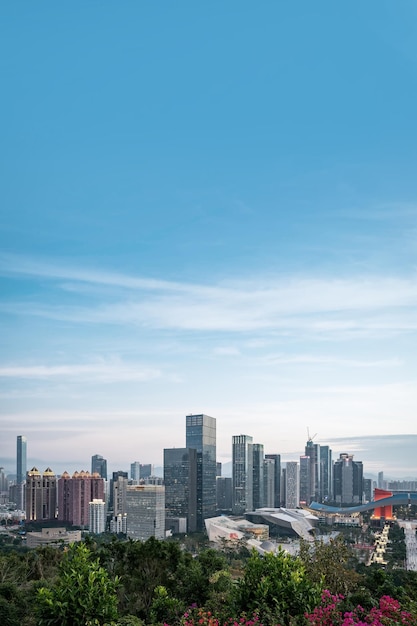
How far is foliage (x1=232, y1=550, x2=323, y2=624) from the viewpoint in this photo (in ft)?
16.3

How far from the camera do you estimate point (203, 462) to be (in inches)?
2199

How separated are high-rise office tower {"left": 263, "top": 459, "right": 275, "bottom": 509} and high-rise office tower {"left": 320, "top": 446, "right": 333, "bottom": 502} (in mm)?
16880

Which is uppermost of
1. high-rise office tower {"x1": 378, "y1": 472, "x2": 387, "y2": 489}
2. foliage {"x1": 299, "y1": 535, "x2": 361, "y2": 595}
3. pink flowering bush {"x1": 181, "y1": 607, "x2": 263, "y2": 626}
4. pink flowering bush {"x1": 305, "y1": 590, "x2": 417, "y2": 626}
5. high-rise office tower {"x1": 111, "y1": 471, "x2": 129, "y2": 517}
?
pink flowering bush {"x1": 305, "y1": 590, "x2": 417, "y2": 626}

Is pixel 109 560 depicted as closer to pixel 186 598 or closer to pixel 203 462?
pixel 186 598

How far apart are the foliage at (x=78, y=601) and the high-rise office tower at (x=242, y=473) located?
5574 centimetres

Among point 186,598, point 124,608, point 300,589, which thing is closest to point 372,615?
point 300,589

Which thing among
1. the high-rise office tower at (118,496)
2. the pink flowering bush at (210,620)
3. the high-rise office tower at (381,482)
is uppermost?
the pink flowering bush at (210,620)

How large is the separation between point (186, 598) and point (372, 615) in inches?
107

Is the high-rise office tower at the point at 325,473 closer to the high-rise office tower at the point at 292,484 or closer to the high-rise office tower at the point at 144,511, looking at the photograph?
the high-rise office tower at the point at 292,484

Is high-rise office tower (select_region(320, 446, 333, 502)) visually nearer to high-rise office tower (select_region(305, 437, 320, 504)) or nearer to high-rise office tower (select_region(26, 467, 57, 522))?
high-rise office tower (select_region(305, 437, 320, 504))

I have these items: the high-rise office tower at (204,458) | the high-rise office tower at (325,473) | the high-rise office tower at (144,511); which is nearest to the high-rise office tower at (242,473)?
the high-rise office tower at (204,458)

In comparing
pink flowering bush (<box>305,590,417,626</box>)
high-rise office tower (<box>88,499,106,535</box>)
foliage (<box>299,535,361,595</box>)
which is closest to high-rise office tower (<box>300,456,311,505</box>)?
high-rise office tower (<box>88,499,106,535</box>)

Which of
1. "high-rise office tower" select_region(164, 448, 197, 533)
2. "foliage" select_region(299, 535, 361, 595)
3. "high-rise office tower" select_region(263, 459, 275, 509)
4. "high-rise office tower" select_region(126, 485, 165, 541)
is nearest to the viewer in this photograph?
"foliage" select_region(299, 535, 361, 595)

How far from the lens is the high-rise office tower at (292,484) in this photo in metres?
75.6
